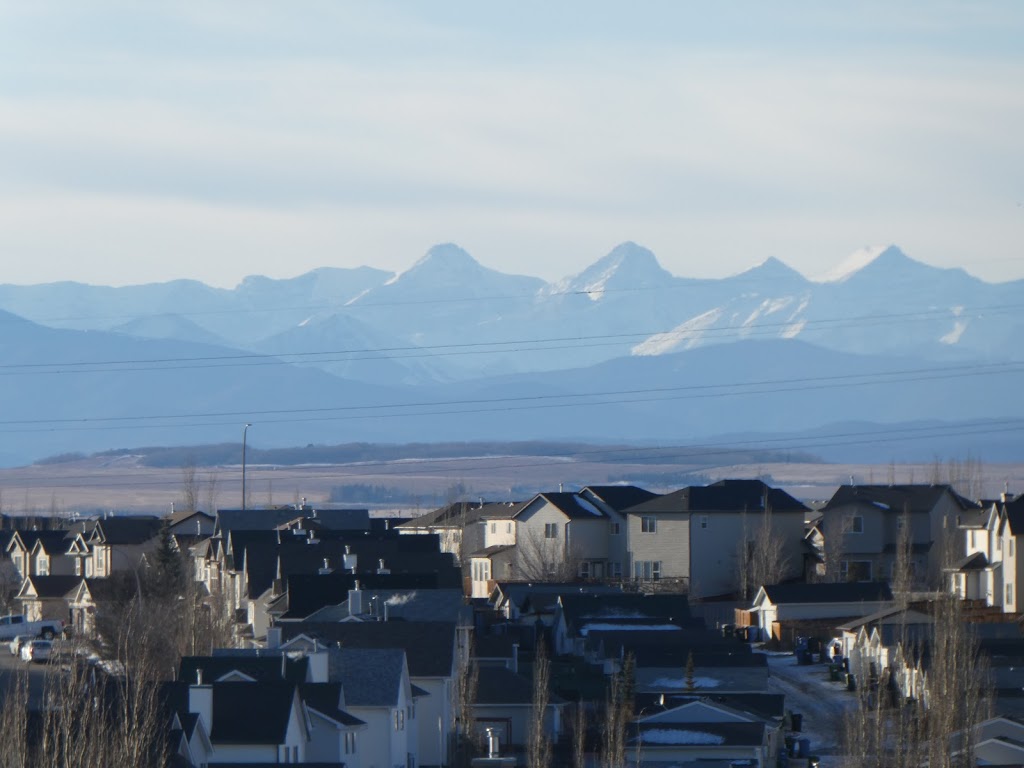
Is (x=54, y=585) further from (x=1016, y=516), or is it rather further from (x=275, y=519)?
(x=1016, y=516)

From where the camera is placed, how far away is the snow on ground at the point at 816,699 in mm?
49406

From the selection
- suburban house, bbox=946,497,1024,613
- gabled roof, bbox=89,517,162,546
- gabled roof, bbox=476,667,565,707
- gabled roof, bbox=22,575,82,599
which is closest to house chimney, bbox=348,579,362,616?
gabled roof, bbox=476,667,565,707

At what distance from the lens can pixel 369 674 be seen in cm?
4184

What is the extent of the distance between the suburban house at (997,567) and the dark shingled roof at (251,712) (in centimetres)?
3523

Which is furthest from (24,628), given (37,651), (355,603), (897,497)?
(897,497)

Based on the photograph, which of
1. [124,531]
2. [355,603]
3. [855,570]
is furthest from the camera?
[124,531]

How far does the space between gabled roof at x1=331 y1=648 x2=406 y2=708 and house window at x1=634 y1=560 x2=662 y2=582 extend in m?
48.2

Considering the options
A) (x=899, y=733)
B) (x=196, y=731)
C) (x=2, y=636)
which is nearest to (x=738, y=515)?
(x=2, y=636)

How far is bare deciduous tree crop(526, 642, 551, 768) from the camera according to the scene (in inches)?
1508

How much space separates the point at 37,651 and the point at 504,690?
25.2 m

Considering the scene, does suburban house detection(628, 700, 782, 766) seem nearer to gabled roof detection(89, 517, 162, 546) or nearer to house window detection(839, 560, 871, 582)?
house window detection(839, 560, 871, 582)

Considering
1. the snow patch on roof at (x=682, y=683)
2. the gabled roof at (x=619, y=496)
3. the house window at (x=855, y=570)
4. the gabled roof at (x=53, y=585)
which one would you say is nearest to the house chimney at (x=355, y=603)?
the snow patch on roof at (x=682, y=683)

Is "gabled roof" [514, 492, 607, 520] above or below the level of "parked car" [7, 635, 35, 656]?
above

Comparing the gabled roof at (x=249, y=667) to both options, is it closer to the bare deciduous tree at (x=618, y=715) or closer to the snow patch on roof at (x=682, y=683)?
the bare deciduous tree at (x=618, y=715)
